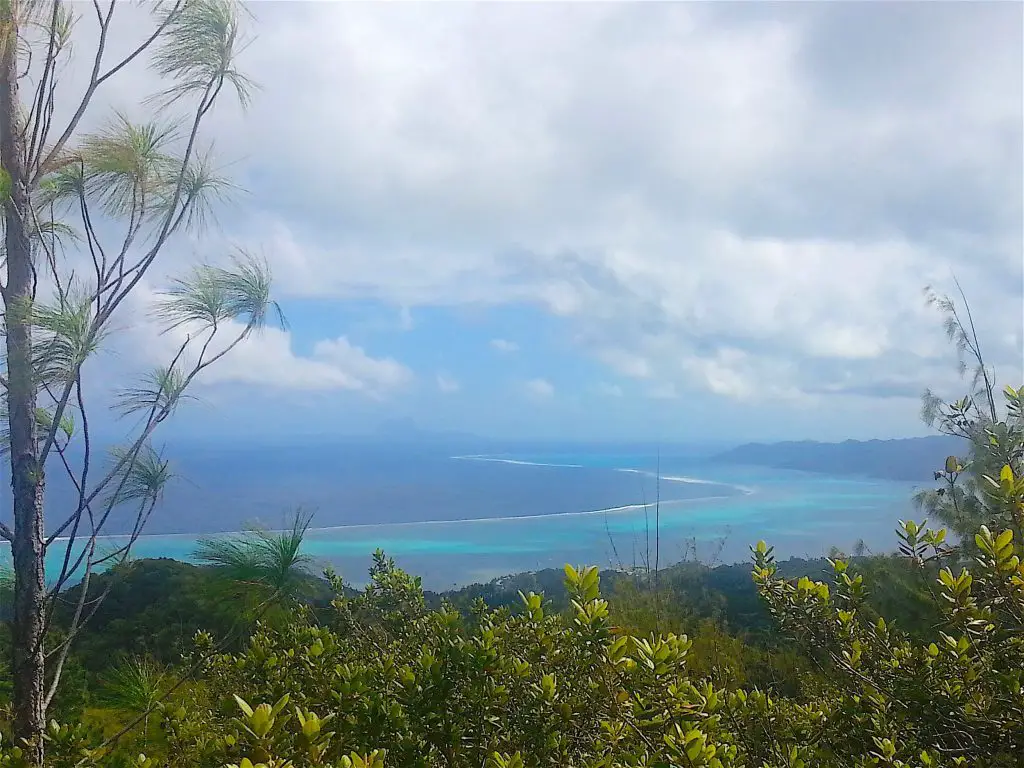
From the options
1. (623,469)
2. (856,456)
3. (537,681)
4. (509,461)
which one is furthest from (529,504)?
(537,681)

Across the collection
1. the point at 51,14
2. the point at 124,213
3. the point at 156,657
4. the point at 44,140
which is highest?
the point at 51,14

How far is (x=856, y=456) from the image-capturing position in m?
3.79

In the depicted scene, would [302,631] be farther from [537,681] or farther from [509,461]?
[509,461]

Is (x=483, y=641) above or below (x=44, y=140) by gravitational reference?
below

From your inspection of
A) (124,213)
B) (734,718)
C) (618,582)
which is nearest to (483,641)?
(734,718)

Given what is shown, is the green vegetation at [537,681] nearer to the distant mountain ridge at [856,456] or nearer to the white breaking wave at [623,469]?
the distant mountain ridge at [856,456]

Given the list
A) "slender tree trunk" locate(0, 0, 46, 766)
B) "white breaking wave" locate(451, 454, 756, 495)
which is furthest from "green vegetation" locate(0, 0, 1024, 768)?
"white breaking wave" locate(451, 454, 756, 495)

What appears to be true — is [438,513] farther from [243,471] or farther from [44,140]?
[44,140]

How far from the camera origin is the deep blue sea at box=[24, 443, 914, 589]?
106 inches

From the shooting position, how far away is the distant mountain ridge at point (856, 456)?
10.6 feet

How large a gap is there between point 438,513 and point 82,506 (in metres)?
1.79

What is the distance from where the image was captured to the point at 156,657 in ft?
7.58

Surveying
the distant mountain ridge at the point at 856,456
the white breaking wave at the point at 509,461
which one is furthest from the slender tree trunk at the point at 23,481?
the distant mountain ridge at the point at 856,456

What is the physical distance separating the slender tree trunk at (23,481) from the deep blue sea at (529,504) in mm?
516
